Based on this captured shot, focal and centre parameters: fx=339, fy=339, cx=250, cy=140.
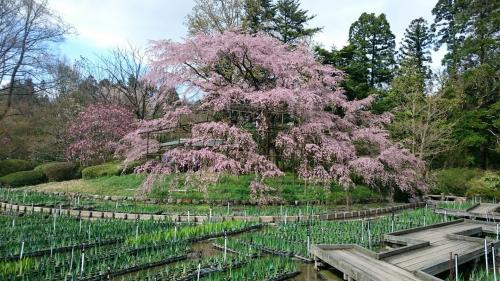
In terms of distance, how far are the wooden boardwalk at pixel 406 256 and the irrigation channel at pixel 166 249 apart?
0.43 metres

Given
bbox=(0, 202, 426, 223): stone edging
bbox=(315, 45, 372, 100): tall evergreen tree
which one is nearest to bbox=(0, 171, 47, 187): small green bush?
bbox=(0, 202, 426, 223): stone edging

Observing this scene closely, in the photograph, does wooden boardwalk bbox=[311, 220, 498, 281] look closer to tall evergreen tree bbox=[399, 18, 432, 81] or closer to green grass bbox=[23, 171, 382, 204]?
green grass bbox=[23, 171, 382, 204]

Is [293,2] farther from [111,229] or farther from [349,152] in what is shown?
[111,229]

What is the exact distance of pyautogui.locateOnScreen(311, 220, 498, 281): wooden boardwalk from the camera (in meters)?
4.96

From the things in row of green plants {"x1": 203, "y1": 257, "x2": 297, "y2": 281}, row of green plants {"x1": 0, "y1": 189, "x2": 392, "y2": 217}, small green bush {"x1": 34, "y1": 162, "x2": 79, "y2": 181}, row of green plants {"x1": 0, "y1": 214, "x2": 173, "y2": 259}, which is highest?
small green bush {"x1": 34, "y1": 162, "x2": 79, "y2": 181}

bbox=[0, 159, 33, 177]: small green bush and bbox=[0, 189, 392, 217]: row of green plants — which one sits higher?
bbox=[0, 159, 33, 177]: small green bush

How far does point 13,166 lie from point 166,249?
2184 centimetres

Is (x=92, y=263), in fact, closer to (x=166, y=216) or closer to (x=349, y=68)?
(x=166, y=216)

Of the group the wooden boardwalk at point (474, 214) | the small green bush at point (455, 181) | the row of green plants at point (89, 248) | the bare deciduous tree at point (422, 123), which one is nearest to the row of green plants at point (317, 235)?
the row of green plants at point (89, 248)

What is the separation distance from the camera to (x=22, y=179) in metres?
21.2

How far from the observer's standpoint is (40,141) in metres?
25.2

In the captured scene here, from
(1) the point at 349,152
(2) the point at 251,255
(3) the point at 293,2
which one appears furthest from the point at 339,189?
(3) the point at 293,2

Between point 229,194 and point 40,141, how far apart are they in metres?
18.8

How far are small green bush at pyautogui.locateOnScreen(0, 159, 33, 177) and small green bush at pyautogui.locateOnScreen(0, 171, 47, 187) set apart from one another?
1664mm
